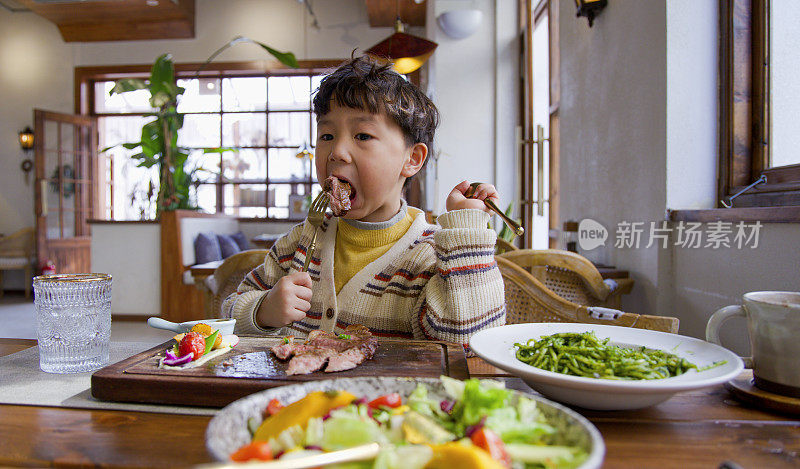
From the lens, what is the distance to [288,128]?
808 cm

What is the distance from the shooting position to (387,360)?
830 mm

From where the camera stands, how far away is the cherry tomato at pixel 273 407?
0.52 m

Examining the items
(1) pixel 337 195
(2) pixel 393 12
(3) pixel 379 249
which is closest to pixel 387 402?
(1) pixel 337 195

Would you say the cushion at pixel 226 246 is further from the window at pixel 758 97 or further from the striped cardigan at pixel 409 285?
the window at pixel 758 97

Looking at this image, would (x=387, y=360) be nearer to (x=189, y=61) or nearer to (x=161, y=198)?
(x=161, y=198)

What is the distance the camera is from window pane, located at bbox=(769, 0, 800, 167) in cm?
167

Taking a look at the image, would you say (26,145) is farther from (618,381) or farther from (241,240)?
(618,381)

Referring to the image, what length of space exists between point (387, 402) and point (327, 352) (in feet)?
0.90

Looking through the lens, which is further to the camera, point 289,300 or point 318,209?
point 318,209

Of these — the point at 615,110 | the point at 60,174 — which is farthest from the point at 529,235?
the point at 60,174

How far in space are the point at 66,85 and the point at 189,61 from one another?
2.04 metres

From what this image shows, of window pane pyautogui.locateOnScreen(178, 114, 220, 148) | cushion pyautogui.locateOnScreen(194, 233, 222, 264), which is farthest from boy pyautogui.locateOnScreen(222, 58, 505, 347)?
window pane pyautogui.locateOnScreen(178, 114, 220, 148)

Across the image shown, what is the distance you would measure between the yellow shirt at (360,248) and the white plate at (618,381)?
2.03 ft

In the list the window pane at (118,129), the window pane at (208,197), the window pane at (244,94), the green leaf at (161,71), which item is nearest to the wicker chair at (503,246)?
the green leaf at (161,71)
